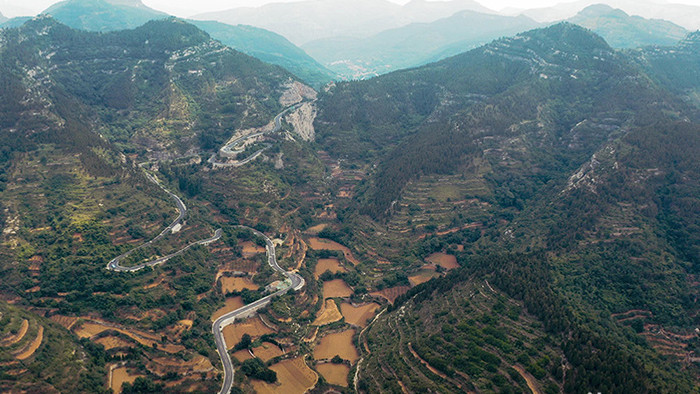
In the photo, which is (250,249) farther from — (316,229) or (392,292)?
(392,292)

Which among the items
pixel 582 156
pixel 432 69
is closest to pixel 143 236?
pixel 582 156

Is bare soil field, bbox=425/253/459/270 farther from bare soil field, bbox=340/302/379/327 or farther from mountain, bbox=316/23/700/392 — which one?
bare soil field, bbox=340/302/379/327

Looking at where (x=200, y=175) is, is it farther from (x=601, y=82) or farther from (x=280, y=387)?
(x=601, y=82)

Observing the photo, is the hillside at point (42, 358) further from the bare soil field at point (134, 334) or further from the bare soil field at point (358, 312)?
the bare soil field at point (358, 312)

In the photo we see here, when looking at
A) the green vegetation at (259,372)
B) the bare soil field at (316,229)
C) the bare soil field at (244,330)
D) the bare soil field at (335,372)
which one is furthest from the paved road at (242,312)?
the bare soil field at (335,372)

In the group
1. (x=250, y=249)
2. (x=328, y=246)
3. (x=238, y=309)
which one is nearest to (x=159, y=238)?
(x=250, y=249)

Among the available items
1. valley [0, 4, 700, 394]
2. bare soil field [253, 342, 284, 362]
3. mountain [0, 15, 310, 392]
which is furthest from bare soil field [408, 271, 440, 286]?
mountain [0, 15, 310, 392]
